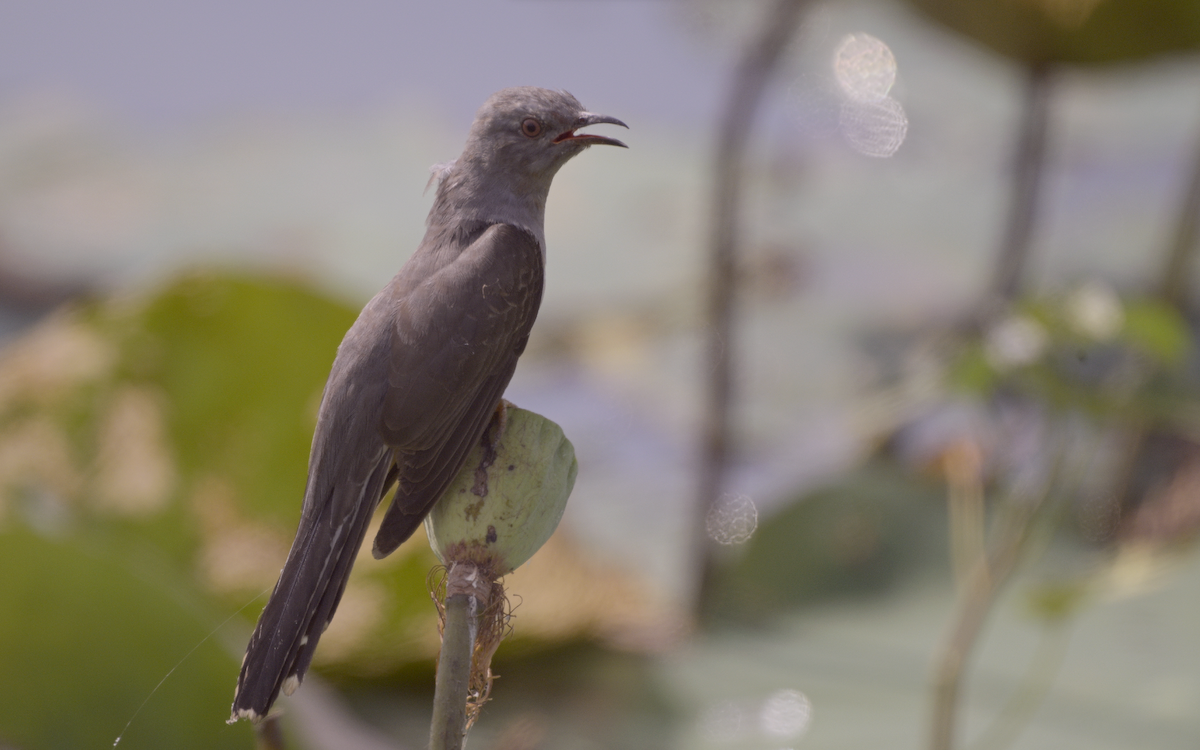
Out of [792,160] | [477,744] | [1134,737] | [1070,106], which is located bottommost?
[477,744]

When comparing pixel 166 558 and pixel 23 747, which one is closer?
pixel 23 747

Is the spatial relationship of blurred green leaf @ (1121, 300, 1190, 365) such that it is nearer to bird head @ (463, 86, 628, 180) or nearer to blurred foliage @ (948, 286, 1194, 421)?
blurred foliage @ (948, 286, 1194, 421)

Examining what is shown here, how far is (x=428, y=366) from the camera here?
0.46 metres

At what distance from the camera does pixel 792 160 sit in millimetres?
2738

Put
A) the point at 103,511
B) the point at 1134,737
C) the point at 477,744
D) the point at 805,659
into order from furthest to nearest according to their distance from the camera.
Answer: the point at 805,659 < the point at 1134,737 < the point at 477,744 < the point at 103,511

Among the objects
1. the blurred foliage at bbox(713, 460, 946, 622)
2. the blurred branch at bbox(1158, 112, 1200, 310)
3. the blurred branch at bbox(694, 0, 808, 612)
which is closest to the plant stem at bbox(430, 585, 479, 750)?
the blurred branch at bbox(694, 0, 808, 612)

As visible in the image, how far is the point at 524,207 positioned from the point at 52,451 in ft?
3.90

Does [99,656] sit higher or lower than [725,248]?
lower

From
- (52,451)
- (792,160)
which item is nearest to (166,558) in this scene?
(52,451)

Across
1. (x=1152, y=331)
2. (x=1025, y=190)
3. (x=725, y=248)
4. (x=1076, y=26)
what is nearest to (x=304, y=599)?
(x=1152, y=331)

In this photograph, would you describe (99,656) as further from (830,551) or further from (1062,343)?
(830,551)

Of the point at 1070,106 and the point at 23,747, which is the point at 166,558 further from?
the point at 1070,106

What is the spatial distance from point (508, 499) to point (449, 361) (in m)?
0.09

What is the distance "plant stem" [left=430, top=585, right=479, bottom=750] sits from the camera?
348mm
